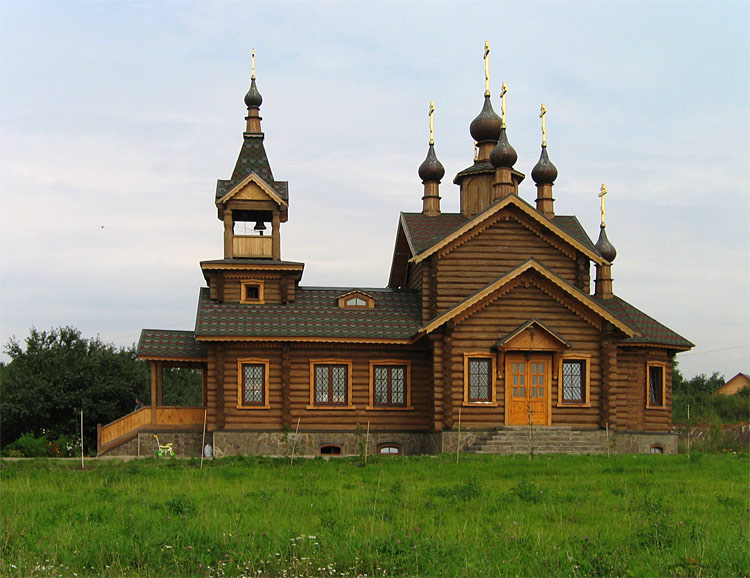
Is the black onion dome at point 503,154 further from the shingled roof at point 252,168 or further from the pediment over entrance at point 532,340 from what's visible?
the shingled roof at point 252,168

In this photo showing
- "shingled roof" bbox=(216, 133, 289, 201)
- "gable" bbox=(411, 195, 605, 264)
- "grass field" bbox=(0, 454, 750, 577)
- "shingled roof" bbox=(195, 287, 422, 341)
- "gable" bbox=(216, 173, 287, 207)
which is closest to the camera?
"grass field" bbox=(0, 454, 750, 577)

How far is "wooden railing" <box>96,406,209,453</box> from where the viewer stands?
89.9 ft

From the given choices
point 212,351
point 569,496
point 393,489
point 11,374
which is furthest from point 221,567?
point 11,374

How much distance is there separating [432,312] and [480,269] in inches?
75.6

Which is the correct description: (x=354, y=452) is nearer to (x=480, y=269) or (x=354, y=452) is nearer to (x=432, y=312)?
(x=432, y=312)

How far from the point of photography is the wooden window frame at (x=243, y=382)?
2750cm

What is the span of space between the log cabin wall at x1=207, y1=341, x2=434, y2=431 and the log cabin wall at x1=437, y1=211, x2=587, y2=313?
79.0 inches

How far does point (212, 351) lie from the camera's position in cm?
2739

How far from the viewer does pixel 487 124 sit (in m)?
31.8

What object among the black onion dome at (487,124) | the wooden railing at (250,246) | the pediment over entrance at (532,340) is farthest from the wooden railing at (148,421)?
the black onion dome at (487,124)

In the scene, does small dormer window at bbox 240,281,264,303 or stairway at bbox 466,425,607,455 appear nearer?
stairway at bbox 466,425,607,455

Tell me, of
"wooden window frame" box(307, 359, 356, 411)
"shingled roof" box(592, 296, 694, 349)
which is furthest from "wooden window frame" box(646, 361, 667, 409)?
"wooden window frame" box(307, 359, 356, 411)

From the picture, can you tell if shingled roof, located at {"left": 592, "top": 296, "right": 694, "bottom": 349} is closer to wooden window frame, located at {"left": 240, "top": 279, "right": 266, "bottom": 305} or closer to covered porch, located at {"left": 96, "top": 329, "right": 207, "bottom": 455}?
wooden window frame, located at {"left": 240, "top": 279, "right": 266, "bottom": 305}

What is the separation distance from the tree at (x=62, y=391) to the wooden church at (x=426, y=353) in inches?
261
